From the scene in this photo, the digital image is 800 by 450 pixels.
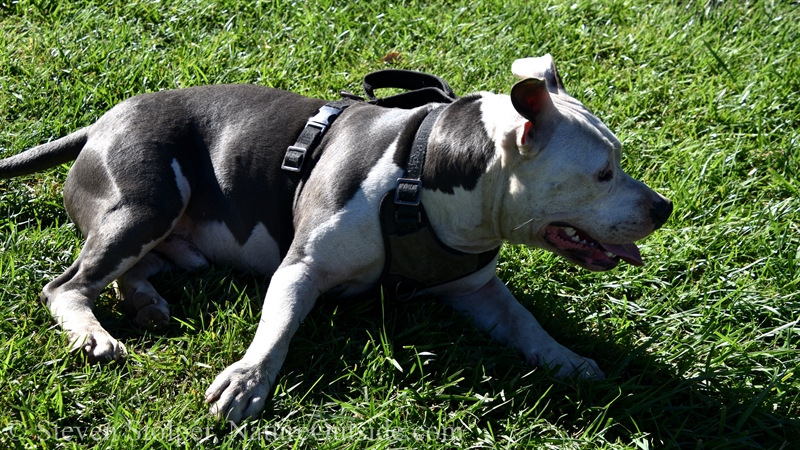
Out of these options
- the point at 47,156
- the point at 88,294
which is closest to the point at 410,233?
the point at 88,294

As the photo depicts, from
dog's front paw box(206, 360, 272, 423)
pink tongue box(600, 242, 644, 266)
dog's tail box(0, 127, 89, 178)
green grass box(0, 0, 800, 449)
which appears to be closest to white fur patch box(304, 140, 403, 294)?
green grass box(0, 0, 800, 449)

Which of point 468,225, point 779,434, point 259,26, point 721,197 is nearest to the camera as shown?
point 779,434

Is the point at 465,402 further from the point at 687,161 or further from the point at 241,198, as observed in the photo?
the point at 687,161

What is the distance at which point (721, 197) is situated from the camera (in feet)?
15.0

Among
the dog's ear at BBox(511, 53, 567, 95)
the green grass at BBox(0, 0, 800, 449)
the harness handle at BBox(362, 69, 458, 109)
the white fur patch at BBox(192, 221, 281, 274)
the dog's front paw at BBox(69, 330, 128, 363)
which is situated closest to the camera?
the green grass at BBox(0, 0, 800, 449)

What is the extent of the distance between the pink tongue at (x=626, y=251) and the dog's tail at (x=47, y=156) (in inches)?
94.6

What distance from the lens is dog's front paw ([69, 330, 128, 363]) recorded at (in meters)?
3.21

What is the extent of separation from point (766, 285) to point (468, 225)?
1520mm

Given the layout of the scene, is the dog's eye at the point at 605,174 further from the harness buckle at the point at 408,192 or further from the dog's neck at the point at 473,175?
the harness buckle at the point at 408,192

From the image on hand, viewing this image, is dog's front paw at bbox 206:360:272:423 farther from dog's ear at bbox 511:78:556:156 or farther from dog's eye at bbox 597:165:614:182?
dog's eye at bbox 597:165:614:182

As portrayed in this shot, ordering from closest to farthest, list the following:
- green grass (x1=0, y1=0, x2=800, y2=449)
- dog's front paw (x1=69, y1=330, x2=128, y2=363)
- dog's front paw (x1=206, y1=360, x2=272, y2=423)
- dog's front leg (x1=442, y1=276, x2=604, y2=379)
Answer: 1. dog's front paw (x1=206, y1=360, x2=272, y2=423)
2. green grass (x1=0, y1=0, x2=800, y2=449)
3. dog's front paw (x1=69, y1=330, x2=128, y2=363)
4. dog's front leg (x1=442, y1=276, x2=604, y2=379)

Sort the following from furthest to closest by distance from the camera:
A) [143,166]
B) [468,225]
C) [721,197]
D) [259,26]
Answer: [259,26], [721,197], [143,166], [468,225]

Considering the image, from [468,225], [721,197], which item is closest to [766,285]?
[721,197]

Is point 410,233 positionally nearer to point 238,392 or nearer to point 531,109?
point 531,109
